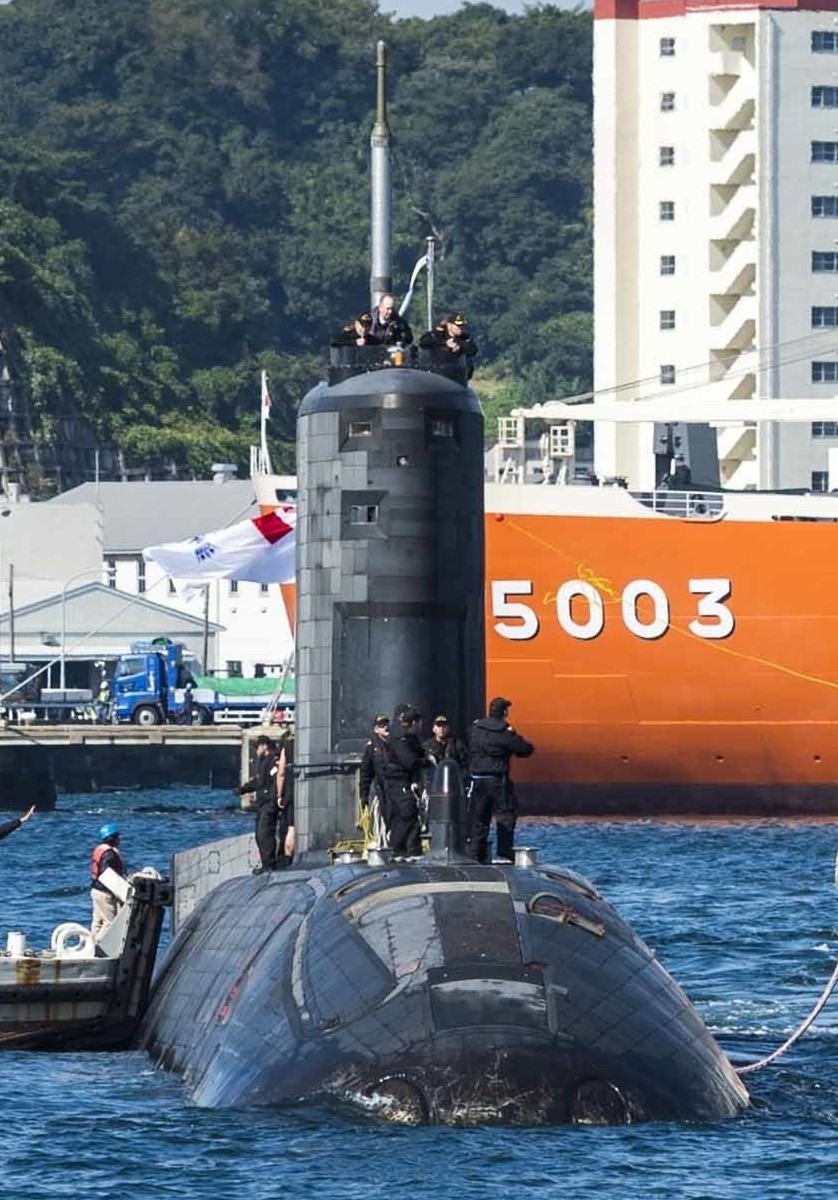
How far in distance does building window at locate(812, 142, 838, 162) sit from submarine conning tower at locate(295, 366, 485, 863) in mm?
78339

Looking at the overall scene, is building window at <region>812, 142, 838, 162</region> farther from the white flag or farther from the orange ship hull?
the white flag

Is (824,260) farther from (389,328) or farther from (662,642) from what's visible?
(389,328)

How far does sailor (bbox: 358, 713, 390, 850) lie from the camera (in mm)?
22219

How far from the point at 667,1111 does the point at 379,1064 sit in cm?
179

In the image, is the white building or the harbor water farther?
the white building

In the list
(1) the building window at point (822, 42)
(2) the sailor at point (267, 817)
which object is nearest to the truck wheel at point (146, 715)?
(1) the building window at point (822, 42)

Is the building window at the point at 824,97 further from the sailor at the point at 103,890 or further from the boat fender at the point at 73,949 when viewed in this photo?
the boat fender at the point at 73,949

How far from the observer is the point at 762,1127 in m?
18.5

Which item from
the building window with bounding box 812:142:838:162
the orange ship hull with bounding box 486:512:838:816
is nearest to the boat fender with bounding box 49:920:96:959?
the orange ship hull with bounding box 486:512:838:816

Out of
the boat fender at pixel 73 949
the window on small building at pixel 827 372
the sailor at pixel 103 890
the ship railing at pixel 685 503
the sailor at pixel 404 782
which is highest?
the window on small building at pixel 827 372

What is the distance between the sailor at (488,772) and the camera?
22734 millimetres

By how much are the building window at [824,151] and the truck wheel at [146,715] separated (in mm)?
34421

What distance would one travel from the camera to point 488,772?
75.2 ft

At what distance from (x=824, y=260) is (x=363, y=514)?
79.4 meters
